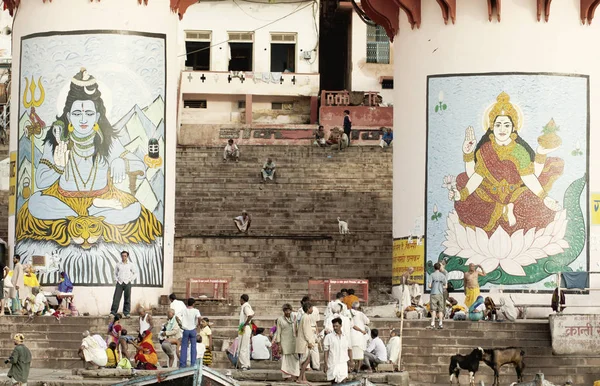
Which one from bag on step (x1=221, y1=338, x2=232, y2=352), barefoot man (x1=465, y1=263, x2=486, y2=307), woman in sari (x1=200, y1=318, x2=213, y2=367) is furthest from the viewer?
barefoot man (x1=465, y1=263, x2=486, y2=307)

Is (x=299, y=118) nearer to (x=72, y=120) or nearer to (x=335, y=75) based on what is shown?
(x=335, y=75)

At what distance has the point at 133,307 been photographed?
3438cm

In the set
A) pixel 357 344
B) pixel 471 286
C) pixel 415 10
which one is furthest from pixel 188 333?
pixel 415 10

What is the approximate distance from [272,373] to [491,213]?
7.92 meters

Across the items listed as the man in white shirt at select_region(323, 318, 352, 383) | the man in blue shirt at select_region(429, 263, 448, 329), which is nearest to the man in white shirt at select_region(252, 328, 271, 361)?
the man in white shirt at select_region(323, 318, 352, 383)

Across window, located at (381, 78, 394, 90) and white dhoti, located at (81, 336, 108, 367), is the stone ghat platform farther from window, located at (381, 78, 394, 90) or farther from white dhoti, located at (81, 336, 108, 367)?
window, located at (381, 78, 394, 90)

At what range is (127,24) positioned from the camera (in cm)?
3538

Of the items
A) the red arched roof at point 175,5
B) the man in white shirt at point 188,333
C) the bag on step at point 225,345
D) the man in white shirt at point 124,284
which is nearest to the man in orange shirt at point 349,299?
the bag on step at point 225,345

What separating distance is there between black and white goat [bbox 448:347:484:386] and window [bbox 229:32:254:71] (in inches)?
1046

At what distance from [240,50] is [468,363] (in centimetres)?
2726

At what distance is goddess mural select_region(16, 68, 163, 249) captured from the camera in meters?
34.7

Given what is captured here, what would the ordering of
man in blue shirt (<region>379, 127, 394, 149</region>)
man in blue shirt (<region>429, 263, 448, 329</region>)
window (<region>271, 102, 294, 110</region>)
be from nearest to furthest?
man in blue shirt (<region>429, 263, 448, 329</region>)
man in blue shirt (<region>379, 127, 394, 149</region>)
window (<region>271, 102, 294, 110</region>)

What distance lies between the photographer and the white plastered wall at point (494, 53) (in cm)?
3494

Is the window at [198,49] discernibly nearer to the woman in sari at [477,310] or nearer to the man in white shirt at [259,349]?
the woman in sari at [477,310]
